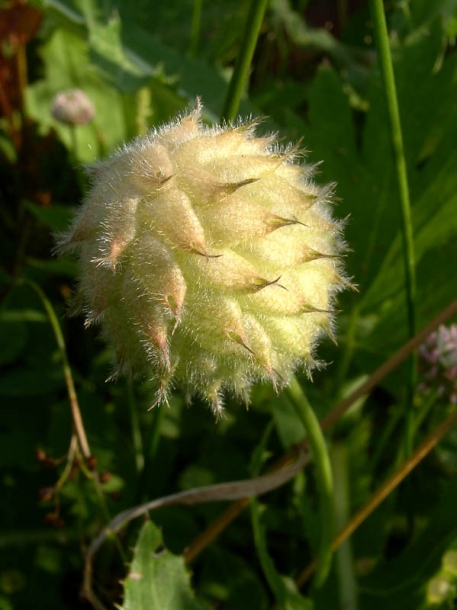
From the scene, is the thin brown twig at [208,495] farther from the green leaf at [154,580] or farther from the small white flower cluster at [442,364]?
the small white flower cluster at [442,364]

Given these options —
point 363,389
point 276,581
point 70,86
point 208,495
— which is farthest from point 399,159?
point 70,86

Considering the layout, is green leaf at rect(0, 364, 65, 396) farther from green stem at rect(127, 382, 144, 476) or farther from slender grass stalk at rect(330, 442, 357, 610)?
slender grass stalk at rect(330, 442, 357, 610)

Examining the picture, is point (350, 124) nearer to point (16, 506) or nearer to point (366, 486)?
point (366, 486)

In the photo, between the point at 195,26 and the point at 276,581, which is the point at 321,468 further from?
the point at 195,26

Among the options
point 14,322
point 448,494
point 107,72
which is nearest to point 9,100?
point 107,72

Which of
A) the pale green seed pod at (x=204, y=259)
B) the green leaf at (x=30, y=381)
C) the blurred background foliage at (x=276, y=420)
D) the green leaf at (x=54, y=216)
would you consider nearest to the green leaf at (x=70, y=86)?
the blurred background foliage at (x=276, y=420)
